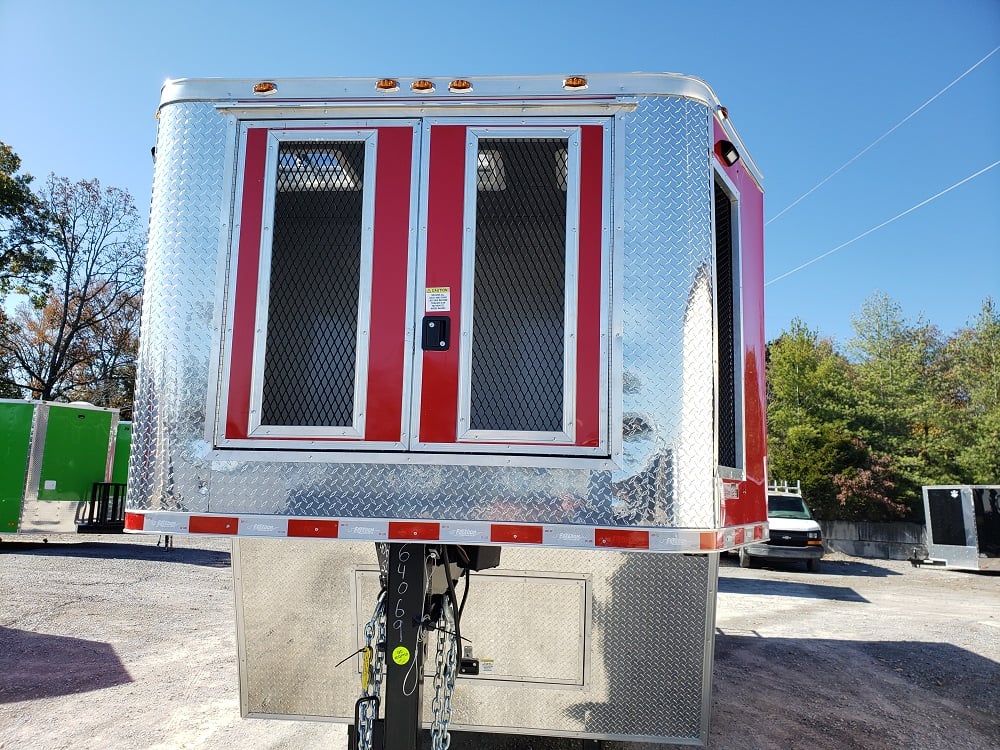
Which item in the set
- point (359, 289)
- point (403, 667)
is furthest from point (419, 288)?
point (403, 667)

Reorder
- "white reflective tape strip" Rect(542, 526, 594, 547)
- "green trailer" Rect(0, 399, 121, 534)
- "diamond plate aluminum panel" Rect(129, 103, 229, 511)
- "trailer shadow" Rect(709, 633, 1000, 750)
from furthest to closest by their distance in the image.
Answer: "green trailer" Rect(0, 399, 121, 534) < "trailer shadow" Rect(709, 633, 1000, 750) < "diamond plate aluminum panel" Rect(129, 103, 229, 511) < "white reflective tape strip" Rect(542, 526, 594, 547)

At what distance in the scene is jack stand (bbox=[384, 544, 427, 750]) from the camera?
3.07 metres

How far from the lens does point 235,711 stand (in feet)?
17.2

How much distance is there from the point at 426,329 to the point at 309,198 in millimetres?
866

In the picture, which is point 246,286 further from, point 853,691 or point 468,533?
point 853,691

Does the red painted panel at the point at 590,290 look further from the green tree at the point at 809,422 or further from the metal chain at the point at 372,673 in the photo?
the green tree at the point at 809,422

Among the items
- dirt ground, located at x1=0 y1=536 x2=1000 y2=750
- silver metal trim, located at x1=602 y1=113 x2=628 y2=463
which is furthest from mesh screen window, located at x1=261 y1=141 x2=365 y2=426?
dirt ground, located at x1=0 y1=536 x2=1000 y2=750

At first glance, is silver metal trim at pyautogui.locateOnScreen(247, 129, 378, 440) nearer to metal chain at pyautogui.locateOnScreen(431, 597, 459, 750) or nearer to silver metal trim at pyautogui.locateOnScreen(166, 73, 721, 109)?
silver metal trim at pyautogui.locateOnScreen(166, 73, 721, 109)

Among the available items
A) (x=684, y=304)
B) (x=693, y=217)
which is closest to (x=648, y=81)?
(x=693, y=217)

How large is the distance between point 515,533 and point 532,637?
1.51 metres

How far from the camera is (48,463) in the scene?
44.2 feet

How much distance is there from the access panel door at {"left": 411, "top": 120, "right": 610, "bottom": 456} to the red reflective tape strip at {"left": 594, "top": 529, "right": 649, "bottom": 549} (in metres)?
0.31

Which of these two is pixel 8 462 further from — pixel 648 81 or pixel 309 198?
pixel 648 81

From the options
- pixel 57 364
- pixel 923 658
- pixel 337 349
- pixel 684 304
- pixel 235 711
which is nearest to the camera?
pixel 684 304
